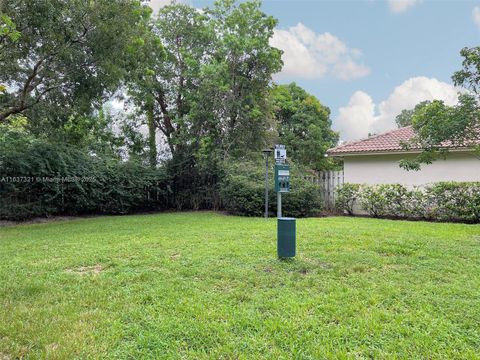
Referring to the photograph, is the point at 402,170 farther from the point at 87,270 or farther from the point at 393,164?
the point at 87,270

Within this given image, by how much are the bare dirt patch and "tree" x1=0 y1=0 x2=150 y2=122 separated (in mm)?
5735

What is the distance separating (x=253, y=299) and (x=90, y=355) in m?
1.61

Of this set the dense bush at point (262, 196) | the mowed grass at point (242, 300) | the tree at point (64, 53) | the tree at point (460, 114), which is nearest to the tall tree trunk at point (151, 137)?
the dense bush at point (262, 196)

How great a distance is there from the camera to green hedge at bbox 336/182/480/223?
10.1 m

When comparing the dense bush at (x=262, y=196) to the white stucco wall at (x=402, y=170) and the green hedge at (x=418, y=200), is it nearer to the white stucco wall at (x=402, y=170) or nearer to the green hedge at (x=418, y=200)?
the green hedge at (x=418, y=200)

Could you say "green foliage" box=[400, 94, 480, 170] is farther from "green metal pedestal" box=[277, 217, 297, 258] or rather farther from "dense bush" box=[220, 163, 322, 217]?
"dense bush" box=[220, 163, 322, 217]

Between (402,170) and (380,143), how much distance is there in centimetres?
148

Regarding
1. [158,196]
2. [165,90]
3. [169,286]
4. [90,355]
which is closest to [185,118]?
[165,90]

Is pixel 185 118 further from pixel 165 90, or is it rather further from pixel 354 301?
pixel 354 301

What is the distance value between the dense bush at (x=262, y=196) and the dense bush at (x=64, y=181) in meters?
3.87

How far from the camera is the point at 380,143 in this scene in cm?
1318

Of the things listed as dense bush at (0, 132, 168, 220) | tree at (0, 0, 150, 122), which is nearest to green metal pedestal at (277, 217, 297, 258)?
tree at (0, 0, 150, 122)

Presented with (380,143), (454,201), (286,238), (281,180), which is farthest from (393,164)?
(286,238)

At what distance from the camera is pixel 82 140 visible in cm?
1257
